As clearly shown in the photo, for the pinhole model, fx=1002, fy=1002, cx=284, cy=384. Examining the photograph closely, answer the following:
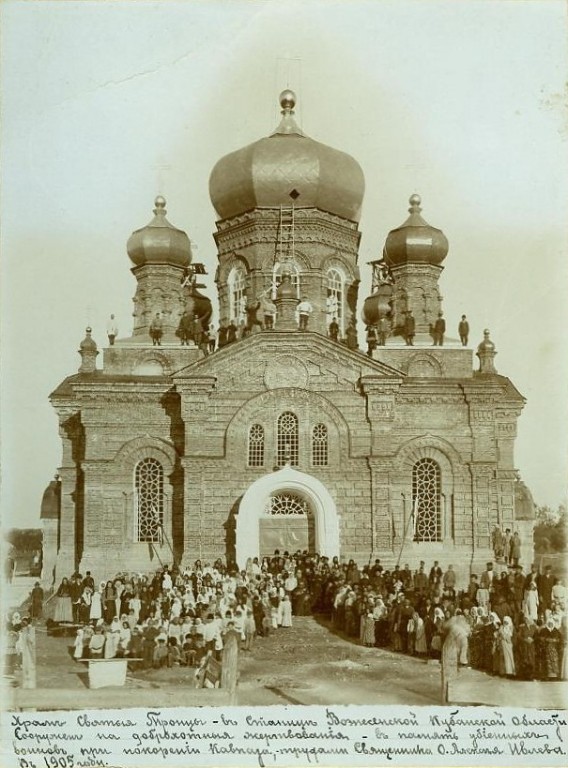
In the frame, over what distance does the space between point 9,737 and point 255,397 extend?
51.0 ft

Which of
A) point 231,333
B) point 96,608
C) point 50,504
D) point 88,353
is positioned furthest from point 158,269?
point 96,608

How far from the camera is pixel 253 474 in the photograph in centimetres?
2962

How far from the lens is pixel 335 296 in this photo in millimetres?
35406

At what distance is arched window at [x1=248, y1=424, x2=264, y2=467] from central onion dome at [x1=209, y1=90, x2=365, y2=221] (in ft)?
29.1

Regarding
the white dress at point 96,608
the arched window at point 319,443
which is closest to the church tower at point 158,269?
the arched window at point 319,443

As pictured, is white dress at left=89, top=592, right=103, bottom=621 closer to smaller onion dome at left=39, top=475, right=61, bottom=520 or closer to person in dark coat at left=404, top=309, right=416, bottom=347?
smaller onion dome at left=39, top=475, right=61, bottom=520

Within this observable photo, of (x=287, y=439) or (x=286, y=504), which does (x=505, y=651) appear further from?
(x=287, y=439)

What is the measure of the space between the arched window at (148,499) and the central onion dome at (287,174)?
998 cm

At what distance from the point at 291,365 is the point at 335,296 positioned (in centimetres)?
609

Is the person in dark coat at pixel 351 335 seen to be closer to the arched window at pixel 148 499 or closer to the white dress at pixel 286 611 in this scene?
the arched window at pixel 148 499

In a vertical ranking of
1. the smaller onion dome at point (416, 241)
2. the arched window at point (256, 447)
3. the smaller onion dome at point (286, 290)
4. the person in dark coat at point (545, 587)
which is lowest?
the person in dark coat at point (545, 587)

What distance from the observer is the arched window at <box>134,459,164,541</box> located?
99.0 ft

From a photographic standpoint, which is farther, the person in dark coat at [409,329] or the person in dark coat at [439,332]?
the person in dark coat at [409,329]

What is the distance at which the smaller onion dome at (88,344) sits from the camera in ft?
108
